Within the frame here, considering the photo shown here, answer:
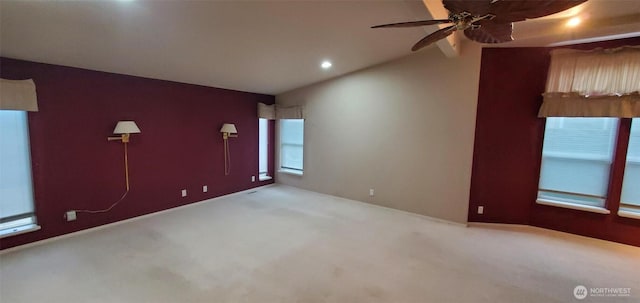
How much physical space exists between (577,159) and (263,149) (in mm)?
5557

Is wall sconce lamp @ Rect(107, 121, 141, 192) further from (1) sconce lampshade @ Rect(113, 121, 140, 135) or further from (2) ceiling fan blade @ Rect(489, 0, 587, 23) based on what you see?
(2) ceiling fan blade @ Rect(489, 0, 587, 23)

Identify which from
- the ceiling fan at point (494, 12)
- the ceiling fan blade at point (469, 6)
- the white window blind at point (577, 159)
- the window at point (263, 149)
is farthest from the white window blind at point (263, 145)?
the white window blind at point (577, 159)

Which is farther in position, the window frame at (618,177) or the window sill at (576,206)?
the window sill at (576,206)

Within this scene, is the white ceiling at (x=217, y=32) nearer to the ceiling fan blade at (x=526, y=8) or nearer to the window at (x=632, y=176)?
the ceiling fan blade at (x=526, y=8)

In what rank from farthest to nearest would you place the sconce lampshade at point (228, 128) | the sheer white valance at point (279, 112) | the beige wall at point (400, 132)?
1. the sheer white valance at point (279, 112)
2. the sconce lampshade at point (228, 128)
3. the beige wall at point (400, 132)

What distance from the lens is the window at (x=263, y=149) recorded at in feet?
20.1

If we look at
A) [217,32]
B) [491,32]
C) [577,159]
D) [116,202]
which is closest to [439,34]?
[491,32]

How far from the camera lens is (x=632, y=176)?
3365 millimetres

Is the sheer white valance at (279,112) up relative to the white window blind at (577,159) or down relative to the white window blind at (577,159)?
up

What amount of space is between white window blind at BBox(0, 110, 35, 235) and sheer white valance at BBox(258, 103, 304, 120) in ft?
11.6

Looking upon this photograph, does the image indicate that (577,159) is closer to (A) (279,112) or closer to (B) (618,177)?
(B) (618,177)

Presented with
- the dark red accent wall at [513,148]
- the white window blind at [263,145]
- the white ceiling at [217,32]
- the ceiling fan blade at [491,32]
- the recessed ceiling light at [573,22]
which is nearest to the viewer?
the ceiling fan blade at [491,32]

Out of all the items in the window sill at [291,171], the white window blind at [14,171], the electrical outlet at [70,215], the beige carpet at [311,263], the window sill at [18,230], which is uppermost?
the white window blind at [14,171]

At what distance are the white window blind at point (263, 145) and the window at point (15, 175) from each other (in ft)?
11.9
